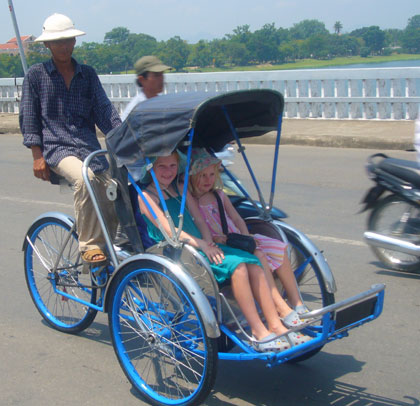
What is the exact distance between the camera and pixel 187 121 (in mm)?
3484

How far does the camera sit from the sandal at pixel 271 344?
135 inches

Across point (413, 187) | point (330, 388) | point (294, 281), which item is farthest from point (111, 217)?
point (413, 187)

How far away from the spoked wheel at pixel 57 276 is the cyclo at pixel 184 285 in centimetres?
13

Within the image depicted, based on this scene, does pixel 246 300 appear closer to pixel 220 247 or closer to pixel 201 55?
pixel 220 247

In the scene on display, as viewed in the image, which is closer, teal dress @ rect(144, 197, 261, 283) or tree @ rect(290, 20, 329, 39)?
teal dress @ rect(144, 197, 261, 283)

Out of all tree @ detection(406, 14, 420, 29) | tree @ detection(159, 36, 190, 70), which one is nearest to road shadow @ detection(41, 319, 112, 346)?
tree @ detection(159, 36, 190, 70)

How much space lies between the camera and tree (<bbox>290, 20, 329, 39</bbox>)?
1573cm

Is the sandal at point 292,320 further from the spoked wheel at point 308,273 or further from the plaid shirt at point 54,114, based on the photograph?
the plaid shirt at point 54,114

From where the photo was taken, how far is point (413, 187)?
5645mm

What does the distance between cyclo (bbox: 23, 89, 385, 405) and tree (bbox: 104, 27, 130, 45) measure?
20.2 ft

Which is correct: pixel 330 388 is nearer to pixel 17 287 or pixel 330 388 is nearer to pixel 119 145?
pixel 119 145

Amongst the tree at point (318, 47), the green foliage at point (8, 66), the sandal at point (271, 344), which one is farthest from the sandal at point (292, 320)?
the tree at point (318, 47)

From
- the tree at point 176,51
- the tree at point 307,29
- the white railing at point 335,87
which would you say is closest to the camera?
the tree at point 176,51

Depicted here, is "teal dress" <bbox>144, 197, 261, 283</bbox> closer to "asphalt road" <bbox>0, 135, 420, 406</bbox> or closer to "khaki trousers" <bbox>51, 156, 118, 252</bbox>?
"khaki trousers" <bbox>51, 156, 118, 252</bbox>
